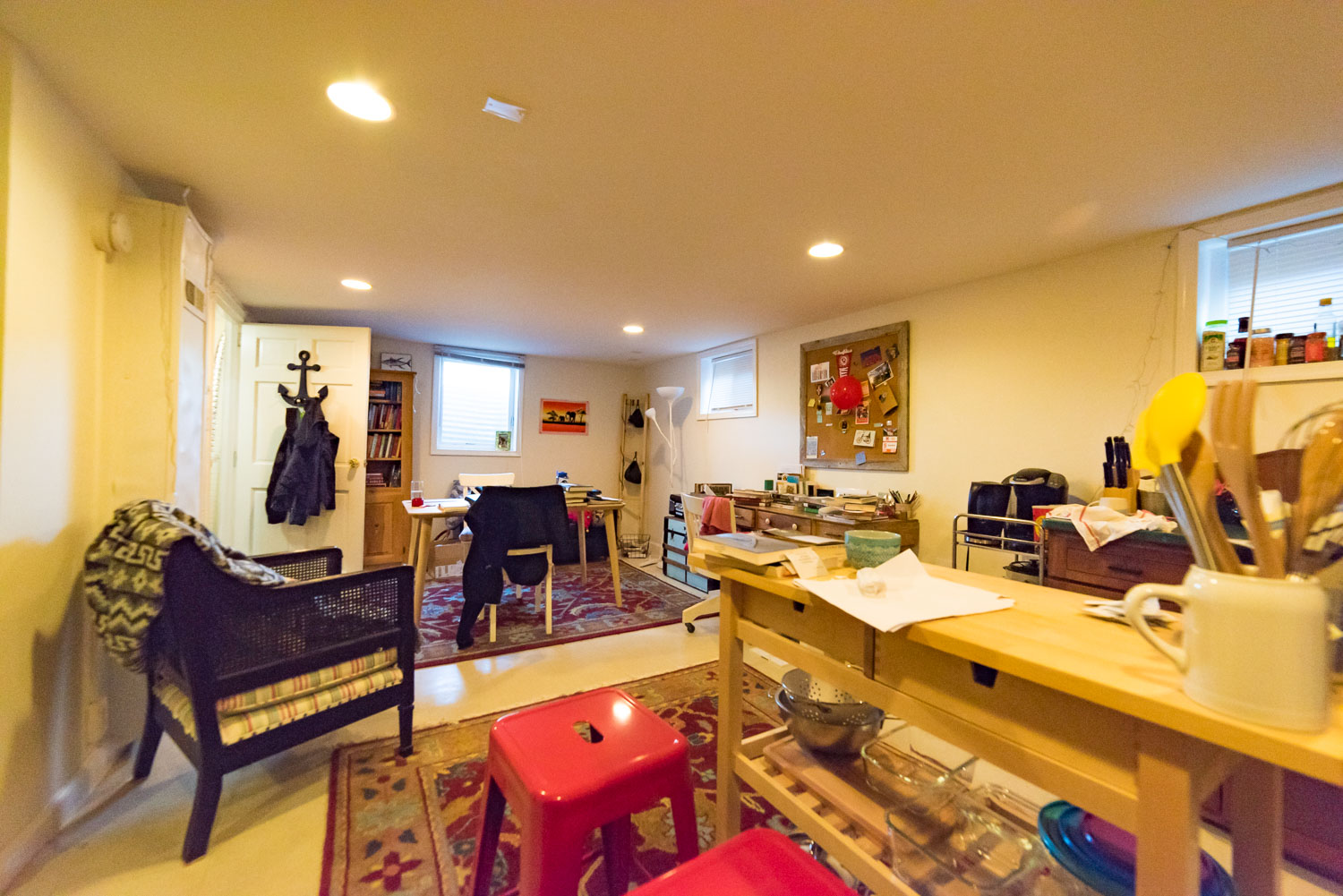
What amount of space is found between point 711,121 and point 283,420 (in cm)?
393

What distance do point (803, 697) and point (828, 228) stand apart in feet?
6.54

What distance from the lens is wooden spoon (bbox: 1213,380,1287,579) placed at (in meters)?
0.56

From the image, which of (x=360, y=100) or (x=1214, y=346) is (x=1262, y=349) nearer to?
(x=1214, y=346)

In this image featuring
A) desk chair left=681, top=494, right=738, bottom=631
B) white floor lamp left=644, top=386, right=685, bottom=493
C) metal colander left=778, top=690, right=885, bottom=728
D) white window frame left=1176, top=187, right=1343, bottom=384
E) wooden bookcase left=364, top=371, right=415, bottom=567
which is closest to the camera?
metal colander left=778, top=690, right=885, bottom=728

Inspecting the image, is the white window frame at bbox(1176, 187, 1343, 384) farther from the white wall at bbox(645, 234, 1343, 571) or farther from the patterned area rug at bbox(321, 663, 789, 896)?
the patterned area rug at bbox(321, 663, 789, 896)

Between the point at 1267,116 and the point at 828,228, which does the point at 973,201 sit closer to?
the point at 828,228

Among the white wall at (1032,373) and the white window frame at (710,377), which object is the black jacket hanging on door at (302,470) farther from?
the white wall at (1032,373)

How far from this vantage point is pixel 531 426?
5.71m

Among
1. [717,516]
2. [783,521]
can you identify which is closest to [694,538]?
[717,516]

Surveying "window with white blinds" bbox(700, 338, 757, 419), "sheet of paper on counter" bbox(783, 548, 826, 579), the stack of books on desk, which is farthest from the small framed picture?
"sheet of paper on counter" bbox(783, 548, 826, 579)

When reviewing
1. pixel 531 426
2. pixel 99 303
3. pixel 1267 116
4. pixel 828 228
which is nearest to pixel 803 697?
pixel 828 228

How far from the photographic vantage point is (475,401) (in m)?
5.44

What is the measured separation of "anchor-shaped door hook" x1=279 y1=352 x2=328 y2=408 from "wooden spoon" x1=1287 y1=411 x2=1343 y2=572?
4778 millimetres

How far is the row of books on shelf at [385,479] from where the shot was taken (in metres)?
4.64
